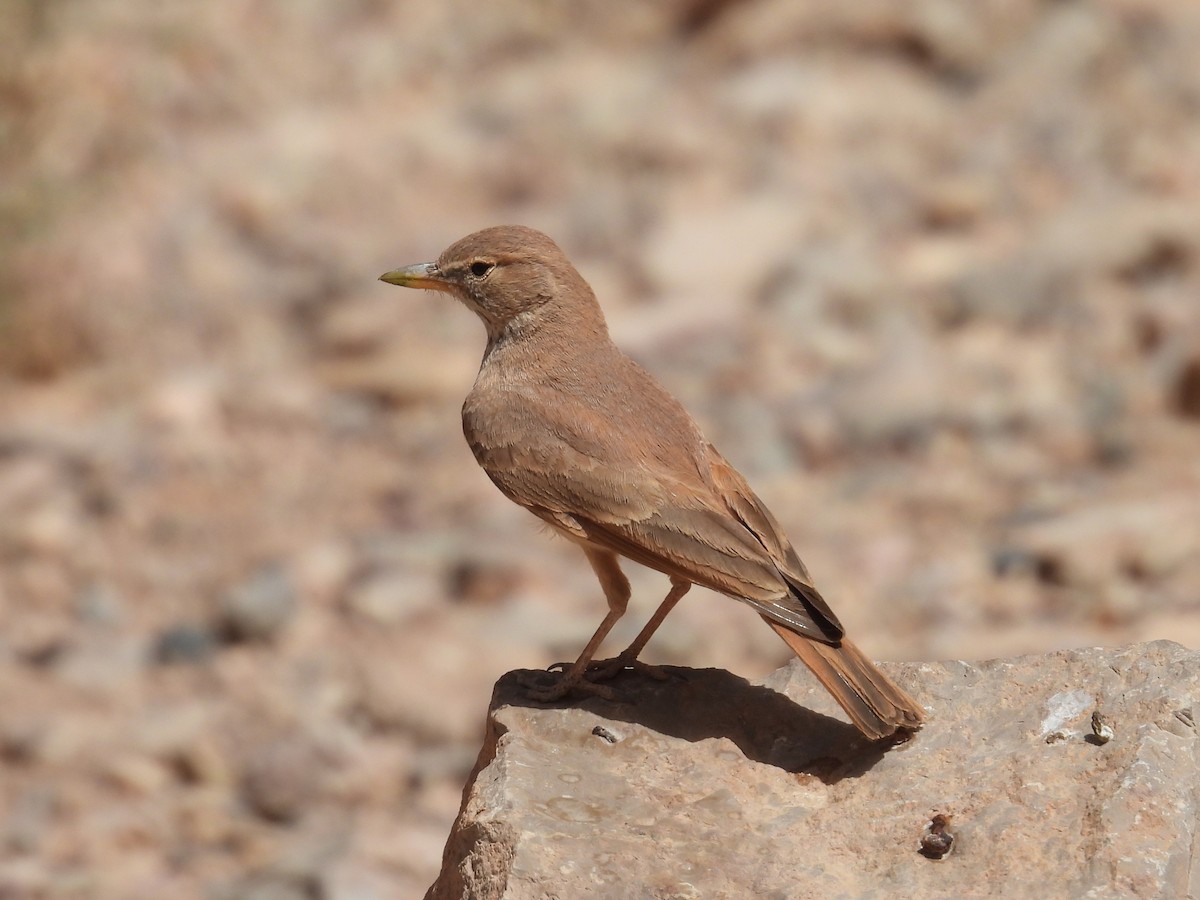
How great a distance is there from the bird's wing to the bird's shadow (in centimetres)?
34

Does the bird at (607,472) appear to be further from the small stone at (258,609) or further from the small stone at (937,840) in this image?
the small stone at (258,609)

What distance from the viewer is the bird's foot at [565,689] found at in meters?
5.05

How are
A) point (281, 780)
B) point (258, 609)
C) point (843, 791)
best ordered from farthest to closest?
point (258, 609) → point (281, 780) → point (843, 791)

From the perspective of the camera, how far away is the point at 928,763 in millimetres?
4586

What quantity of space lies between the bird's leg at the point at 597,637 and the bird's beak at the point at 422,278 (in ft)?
4.22

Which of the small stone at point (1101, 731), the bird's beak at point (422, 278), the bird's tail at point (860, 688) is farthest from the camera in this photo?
the bird's beak at point (422, 278)

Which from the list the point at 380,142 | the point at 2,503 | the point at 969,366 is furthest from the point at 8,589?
the point at 969,366

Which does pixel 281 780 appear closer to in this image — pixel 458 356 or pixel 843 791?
pixel 458 356

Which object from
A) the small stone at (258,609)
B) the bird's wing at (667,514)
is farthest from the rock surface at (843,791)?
the small stone at (258,609)

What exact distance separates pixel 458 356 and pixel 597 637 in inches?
224

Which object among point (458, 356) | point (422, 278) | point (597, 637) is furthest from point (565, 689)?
point (458, 356)

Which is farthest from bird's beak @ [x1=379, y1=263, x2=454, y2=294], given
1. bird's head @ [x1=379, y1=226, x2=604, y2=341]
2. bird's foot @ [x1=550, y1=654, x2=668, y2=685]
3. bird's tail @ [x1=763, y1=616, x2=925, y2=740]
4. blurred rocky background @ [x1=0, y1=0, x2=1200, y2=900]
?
blurred rocky background @ [x1=0, y1=0, x2=1200, y2=900]

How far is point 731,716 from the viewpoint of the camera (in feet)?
16.3

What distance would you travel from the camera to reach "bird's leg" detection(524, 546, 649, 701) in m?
5.08
